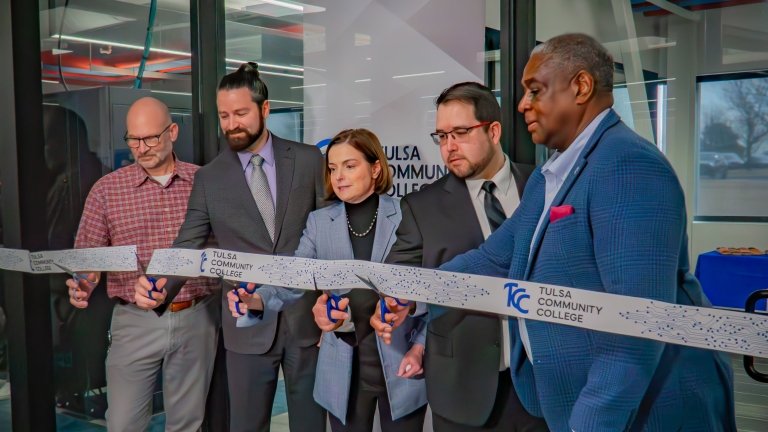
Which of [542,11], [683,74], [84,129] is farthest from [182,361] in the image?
[683,74]

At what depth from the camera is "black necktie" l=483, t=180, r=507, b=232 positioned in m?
2.43

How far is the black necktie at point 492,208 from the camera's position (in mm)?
2432

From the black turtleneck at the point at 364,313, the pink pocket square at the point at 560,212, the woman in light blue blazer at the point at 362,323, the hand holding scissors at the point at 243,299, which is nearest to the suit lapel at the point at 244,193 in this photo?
the hand holding scissors at the point at 243,299

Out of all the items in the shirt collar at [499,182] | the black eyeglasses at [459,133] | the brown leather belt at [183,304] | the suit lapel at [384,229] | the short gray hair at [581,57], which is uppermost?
the short gray hair at [581,57]

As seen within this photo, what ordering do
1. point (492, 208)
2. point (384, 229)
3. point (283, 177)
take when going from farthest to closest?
point (283, 177)
point (384, 229)
point (492, 208)

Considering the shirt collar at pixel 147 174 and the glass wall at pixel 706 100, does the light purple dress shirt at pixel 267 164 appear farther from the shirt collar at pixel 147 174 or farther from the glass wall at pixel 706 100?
the glass wall at pixel 706 100

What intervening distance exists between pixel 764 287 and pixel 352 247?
1.36m

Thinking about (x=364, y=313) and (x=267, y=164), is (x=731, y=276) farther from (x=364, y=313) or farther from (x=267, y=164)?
(x=267, y=164)

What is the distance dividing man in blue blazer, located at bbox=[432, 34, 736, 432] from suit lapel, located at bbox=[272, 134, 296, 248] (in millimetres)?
1237

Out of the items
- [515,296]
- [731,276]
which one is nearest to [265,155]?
[515,296]

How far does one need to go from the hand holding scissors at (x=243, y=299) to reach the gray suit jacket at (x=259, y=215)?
9 centimetres

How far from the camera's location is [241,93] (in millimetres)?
3162

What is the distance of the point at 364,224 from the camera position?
2730 mm

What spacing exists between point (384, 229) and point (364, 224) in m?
0.08
